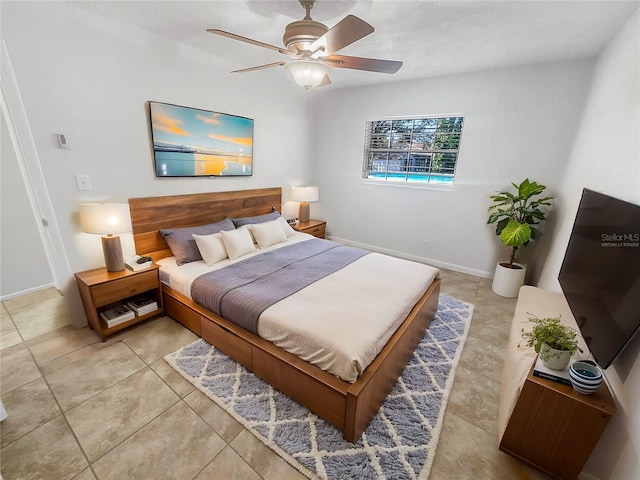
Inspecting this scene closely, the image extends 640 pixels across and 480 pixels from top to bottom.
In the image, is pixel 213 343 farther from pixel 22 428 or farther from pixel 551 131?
pixel 551 131

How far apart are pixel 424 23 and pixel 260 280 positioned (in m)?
2.49

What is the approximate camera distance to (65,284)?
229 cm

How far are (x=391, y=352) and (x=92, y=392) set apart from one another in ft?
6.55

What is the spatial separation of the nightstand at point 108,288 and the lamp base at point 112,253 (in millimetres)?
59

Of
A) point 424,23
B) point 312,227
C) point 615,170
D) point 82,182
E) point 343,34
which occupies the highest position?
point 424,23

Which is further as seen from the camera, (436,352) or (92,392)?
(436,352)

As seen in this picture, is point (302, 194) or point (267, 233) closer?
point (267, 233)

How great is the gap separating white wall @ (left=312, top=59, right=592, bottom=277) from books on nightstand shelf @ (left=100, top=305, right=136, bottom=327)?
3413mm

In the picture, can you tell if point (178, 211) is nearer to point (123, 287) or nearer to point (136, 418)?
point (123, 287)

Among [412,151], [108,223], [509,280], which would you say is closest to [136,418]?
[108,223]

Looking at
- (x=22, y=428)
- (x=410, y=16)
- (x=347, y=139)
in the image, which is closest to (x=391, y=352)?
(x=22, y=428)

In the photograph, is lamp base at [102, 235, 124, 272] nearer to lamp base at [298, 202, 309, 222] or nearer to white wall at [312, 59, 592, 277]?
lamp base at [298, 202, 309, 222]

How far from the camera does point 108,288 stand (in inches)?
85.7

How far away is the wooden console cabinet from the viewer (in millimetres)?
1167
